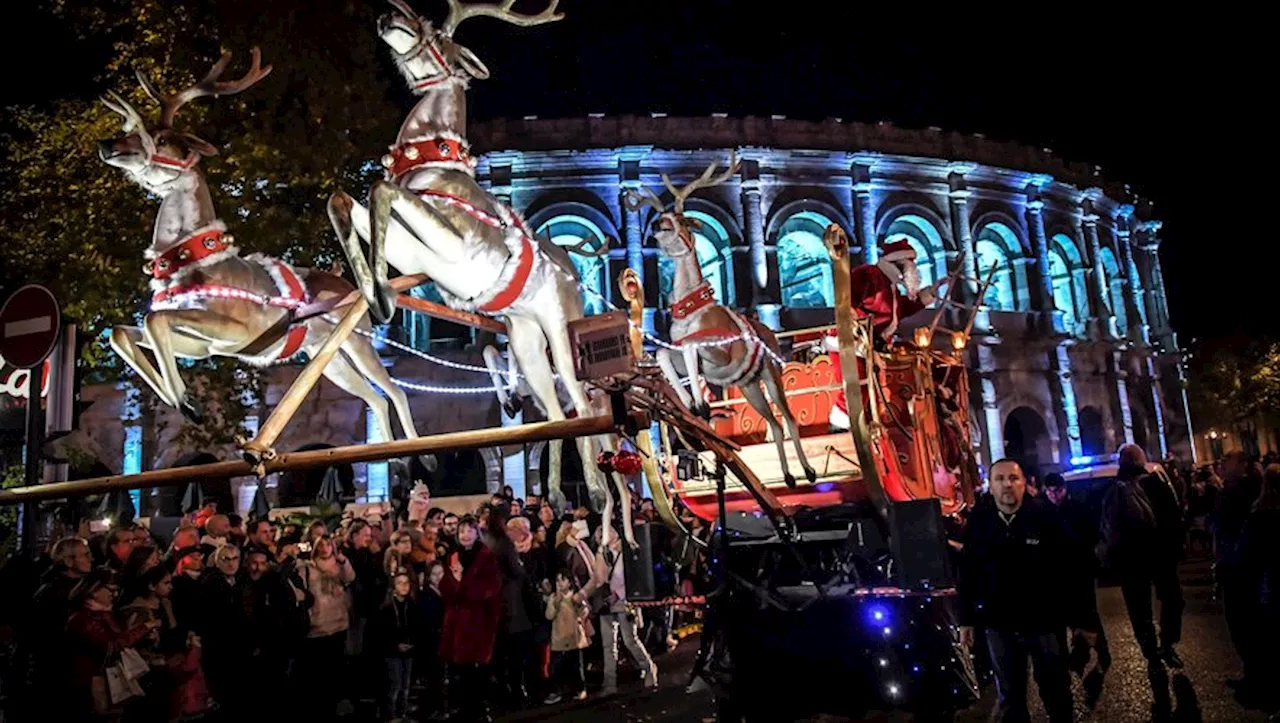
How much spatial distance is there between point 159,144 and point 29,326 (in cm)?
212

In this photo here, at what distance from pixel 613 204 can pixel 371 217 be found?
23768mm

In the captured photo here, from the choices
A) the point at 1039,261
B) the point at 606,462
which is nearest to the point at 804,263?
the point at 1039,261

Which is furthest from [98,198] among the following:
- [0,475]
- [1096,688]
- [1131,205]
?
[1131,205]

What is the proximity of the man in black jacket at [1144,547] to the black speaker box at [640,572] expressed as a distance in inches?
174

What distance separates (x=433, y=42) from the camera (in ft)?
19.2

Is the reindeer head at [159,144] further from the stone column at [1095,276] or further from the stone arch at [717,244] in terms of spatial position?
the stone column at [1095,276]

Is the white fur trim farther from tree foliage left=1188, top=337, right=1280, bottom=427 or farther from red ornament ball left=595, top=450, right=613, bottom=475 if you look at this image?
tree foliage left=1188, top=337, right=1280, bottom=427

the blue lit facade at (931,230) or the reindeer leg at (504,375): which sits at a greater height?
the blue lit facade at (931,230)

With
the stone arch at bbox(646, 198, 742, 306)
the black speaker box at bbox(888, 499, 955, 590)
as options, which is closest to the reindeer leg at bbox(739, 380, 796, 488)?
the black speaker box at bbox(888, 499, 955, 590)

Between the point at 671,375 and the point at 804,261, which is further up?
the point at 804,261

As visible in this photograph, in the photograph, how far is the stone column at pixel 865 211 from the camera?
30438 mm

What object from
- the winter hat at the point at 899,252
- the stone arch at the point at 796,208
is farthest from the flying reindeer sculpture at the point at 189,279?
the stone arch at the point at 796,208

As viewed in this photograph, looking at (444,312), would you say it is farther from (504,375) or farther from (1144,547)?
(1144,547)

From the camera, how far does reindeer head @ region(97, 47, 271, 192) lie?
5.63 metres
